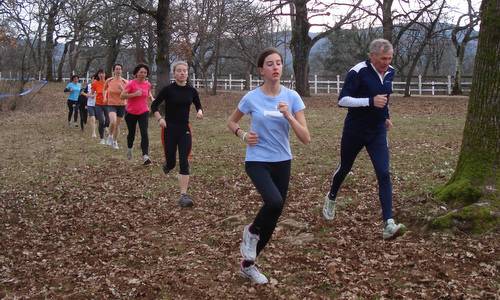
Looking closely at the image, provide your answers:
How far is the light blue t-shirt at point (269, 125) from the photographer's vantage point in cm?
456

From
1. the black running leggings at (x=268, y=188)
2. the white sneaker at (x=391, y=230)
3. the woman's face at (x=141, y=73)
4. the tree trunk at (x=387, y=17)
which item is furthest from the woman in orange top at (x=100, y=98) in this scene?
the tree trunk at (x=387, y=17)

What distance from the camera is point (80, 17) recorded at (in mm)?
17609

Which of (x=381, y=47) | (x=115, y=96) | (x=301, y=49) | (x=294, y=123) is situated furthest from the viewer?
(x=301, y=49)

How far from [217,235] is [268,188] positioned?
81.5 inches

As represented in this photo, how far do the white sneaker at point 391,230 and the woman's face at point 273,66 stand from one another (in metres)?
2.06

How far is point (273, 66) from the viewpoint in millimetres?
4516

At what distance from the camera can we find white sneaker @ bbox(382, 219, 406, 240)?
216 inches

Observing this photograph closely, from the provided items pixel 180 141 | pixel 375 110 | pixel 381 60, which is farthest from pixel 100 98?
pixel 381 60

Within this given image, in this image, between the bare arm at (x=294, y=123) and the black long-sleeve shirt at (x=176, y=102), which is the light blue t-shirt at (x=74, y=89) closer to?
the black long-sleeve shirt at (x=176, y=102)

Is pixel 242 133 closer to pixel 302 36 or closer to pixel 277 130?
pixel 277 130

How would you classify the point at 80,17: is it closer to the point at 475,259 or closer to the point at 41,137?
the point at 41,137

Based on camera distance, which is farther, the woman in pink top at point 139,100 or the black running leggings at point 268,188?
the woman in pink top at point 139,100

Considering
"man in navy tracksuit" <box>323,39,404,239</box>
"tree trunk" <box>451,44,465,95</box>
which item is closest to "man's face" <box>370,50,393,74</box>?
"man in navy tracksuit" <box>323,39,404,239</box>

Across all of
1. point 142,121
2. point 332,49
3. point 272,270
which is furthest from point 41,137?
point 332,49
